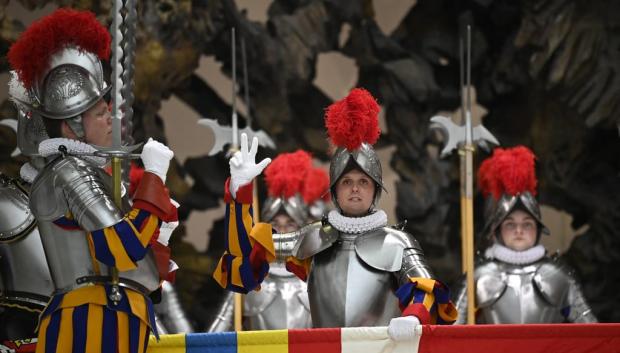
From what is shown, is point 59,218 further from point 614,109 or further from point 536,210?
point 614,109

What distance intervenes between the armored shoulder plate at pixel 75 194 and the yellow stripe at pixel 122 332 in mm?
343

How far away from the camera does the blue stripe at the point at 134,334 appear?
3.91 metres

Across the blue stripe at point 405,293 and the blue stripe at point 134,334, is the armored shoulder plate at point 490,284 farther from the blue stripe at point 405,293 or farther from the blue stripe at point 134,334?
the blue stripe at point 134,334

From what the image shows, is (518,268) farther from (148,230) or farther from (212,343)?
(148,230)

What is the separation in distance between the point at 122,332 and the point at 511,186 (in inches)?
126

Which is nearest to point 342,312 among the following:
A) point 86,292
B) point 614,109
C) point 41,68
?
point 86,292

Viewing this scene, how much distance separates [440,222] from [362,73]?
1.24 meters

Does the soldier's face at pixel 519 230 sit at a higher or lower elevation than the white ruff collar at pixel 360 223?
higher

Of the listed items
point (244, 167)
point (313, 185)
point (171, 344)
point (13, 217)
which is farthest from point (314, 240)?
point (313, 185)

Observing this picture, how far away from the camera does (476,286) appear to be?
650 cm

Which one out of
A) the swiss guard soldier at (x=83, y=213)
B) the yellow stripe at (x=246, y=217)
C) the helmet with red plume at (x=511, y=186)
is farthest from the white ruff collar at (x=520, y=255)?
the swiss guard soldier at (x=83, y=213)

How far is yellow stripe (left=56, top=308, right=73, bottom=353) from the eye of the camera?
3.86 meters

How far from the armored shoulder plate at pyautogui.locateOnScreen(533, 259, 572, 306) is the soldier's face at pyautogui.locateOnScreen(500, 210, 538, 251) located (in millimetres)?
163

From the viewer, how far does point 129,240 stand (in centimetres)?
375
